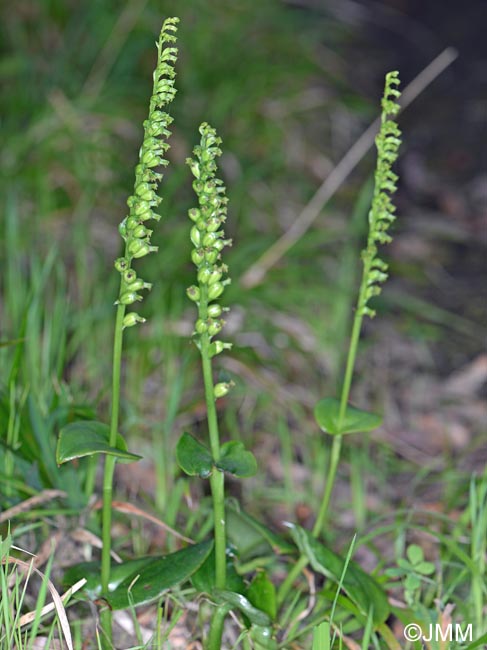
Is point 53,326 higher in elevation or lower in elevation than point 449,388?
higher

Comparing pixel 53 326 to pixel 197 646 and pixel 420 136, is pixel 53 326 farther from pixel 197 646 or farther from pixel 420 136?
pixel 420 136

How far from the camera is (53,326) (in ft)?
7.06

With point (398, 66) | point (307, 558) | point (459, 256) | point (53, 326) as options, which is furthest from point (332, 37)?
point (307, 558)

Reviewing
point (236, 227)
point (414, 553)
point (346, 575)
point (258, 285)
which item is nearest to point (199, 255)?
point (346, 575)

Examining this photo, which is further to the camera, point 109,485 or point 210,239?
point 109,485

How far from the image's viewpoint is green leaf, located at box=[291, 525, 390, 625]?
54.8 inches

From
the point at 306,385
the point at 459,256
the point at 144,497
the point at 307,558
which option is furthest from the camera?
the point at 459,256

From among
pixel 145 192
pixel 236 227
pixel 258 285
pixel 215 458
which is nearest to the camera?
pixel 145 192

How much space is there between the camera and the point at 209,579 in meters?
1.38

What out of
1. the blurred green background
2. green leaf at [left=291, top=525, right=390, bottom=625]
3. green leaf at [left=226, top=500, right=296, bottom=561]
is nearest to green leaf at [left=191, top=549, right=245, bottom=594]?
green leaf at [left=291, top=525, right=390, bottom=625]

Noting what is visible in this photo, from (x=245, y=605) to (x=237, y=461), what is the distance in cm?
24

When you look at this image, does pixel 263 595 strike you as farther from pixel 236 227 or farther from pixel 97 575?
pixel 236 227

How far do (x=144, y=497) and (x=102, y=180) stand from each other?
1.60 meters

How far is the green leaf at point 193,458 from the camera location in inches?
49.6
